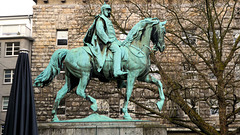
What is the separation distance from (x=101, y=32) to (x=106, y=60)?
27.5 inches

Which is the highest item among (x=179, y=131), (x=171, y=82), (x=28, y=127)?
(x=171, y=82)

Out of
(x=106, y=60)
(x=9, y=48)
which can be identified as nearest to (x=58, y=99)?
(x=106, y=60)

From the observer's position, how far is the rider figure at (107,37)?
927 cm

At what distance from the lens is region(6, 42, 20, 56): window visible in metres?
32.6

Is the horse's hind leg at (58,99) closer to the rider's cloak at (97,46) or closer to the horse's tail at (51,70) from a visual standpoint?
the horse's tail at (51,70)

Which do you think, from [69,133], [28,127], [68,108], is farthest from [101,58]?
[68,108]

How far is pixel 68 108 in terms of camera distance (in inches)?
1104

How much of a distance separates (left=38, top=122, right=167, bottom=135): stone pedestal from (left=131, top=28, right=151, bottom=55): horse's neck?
1.88 meters

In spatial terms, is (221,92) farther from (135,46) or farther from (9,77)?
(9,77)

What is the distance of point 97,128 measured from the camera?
877cm

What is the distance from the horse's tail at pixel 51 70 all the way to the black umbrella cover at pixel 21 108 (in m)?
1.71

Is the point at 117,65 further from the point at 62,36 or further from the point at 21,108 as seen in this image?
the point at 62,36

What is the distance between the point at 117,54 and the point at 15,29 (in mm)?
24894

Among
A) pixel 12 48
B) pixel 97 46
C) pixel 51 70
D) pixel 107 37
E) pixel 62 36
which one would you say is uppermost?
pixel 62 36
